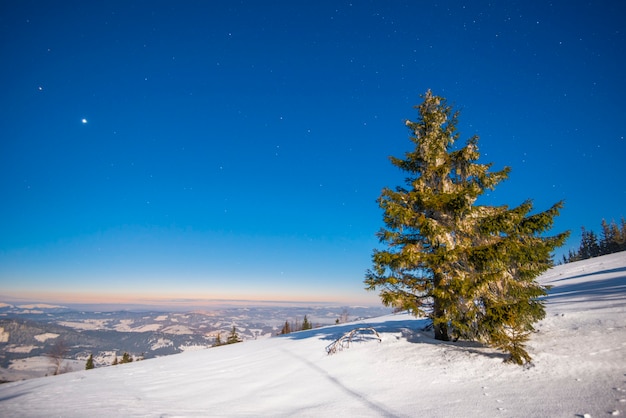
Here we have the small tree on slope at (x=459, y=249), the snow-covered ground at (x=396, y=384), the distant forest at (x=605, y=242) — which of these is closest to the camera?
the snow-covered ground at (x=396, y=384)

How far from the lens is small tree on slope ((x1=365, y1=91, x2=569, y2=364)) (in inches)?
327

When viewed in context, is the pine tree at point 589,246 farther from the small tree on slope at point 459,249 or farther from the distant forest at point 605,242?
the small tree on slope at point 459,249

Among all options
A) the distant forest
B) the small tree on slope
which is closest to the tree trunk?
the small tree on slope

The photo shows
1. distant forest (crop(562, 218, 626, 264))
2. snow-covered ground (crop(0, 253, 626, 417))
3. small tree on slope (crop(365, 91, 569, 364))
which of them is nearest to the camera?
snow-covered ground (crop(0, 253, 626, 417))

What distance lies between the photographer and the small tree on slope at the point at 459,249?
831cm

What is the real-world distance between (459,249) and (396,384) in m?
4.47

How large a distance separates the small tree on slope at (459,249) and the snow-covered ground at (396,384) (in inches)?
36.6

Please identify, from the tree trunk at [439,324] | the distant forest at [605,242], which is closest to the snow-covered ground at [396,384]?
the tree trunk at [439,324]

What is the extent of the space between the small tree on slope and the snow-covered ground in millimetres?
929

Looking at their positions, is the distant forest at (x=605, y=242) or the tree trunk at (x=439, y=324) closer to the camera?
the tree trunk at (x=439, y=324)

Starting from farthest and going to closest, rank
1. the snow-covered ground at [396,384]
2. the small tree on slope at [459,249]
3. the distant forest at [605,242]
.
→ the distant forest at [605,242], the small tree on slope at [459,249], the snow-covered ground at [396,384]

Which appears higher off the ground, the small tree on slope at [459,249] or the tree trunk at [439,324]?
the small tree on slope at [459,249]

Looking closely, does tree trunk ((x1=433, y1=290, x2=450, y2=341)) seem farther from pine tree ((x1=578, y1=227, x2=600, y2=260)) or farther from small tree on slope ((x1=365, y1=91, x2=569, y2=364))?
pine tree ((x1=578, y1=227, x2=600, y2=260))

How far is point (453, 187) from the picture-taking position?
10.6 metres
